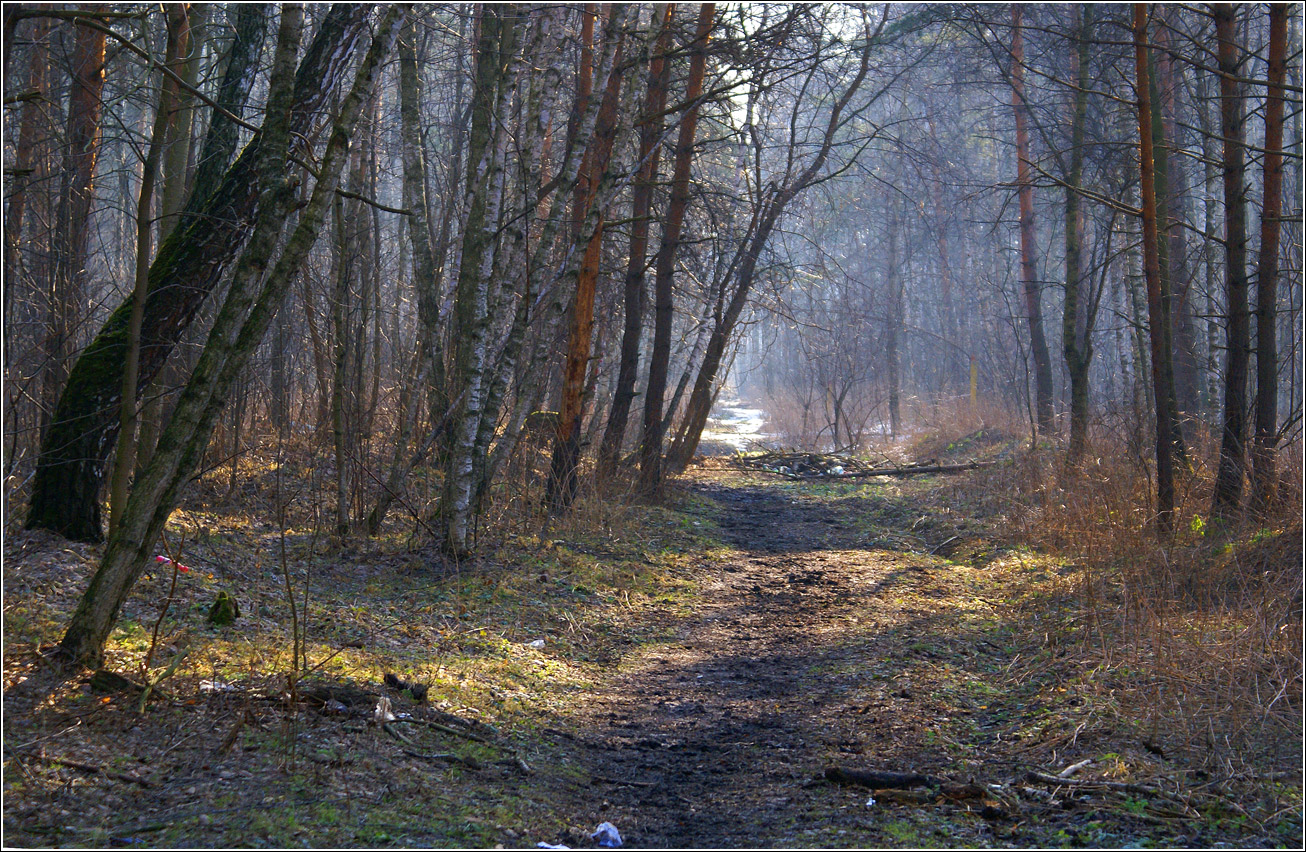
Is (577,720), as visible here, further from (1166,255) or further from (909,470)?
(909,470)

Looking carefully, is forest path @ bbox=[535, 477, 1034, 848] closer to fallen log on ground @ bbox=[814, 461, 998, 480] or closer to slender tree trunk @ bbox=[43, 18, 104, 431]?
slender tree trunk @ bbox=[43, 18, 104, 431]

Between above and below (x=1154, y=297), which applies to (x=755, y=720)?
below

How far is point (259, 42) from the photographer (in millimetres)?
6535

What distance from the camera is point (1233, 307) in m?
7.38

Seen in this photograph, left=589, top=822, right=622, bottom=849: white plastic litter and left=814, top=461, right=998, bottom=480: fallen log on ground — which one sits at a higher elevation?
left=814, top=461, right=998, bottom=480: fallen log on ground

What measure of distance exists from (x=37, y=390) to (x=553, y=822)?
6.16 metres

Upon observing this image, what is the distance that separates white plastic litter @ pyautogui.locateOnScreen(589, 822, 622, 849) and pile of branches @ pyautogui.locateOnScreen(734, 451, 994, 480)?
12592mm

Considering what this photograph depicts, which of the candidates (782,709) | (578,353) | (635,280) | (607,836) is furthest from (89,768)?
(635,280)

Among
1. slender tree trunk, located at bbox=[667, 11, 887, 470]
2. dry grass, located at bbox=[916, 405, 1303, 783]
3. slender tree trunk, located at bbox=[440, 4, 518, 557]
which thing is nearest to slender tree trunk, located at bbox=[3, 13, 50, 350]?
slender tree trunk, located at bbox=[440, 4, 518, 557]

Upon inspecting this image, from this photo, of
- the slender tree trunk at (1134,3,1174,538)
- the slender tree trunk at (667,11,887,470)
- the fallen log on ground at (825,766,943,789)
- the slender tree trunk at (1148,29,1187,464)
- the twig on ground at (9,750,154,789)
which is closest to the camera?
the twig on ground at (9,750,154,789)

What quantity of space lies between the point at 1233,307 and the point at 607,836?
23.3ft

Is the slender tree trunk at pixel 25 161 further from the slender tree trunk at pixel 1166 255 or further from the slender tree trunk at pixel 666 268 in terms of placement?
the slender tree trunk at pixel 1166 255

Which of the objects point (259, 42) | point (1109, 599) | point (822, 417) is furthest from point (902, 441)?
point (259, 42)

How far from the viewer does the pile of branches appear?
15.3m
